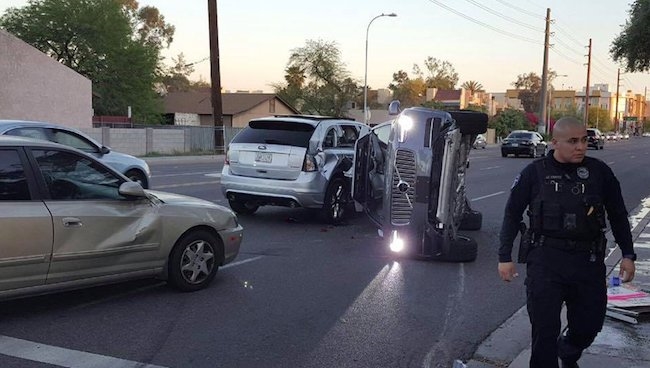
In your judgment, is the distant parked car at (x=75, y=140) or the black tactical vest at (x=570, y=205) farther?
the distant parked car at (x=75, y=140)

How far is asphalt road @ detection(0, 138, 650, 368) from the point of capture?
15.3 feet

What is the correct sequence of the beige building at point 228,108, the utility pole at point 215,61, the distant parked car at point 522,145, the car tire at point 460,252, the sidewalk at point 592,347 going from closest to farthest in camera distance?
1. the sidewalk at point 592,347
2. the car tire at point 460,252
3. the utility pole at point 215,61
4. the distant parked car at point 522,145
5. the beige building at point 228,108

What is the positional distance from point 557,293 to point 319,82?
229 feet

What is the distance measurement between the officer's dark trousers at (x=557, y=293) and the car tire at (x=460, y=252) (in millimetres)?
4099

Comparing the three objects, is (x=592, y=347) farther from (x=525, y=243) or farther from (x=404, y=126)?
(x=404, y=126)

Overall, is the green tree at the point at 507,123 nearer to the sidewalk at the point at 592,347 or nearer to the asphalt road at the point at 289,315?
the asphalt road at the point at 289,315

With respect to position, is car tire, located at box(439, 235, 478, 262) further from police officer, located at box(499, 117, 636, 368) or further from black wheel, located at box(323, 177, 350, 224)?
police officer, located at box(499, 117, 636, 368)

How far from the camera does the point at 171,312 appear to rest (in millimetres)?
5555

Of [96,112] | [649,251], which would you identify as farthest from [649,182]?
[96,112]

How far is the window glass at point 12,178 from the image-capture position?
493cm

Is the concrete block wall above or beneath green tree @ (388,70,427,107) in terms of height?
beneath

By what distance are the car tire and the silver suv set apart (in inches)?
105

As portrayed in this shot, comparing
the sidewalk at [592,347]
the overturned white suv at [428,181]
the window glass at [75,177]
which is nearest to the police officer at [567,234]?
the sidewalk at [592,347]

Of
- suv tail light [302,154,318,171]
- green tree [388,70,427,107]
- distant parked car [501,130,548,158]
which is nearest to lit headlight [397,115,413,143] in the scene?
suv tail light [302,154,318,171]
